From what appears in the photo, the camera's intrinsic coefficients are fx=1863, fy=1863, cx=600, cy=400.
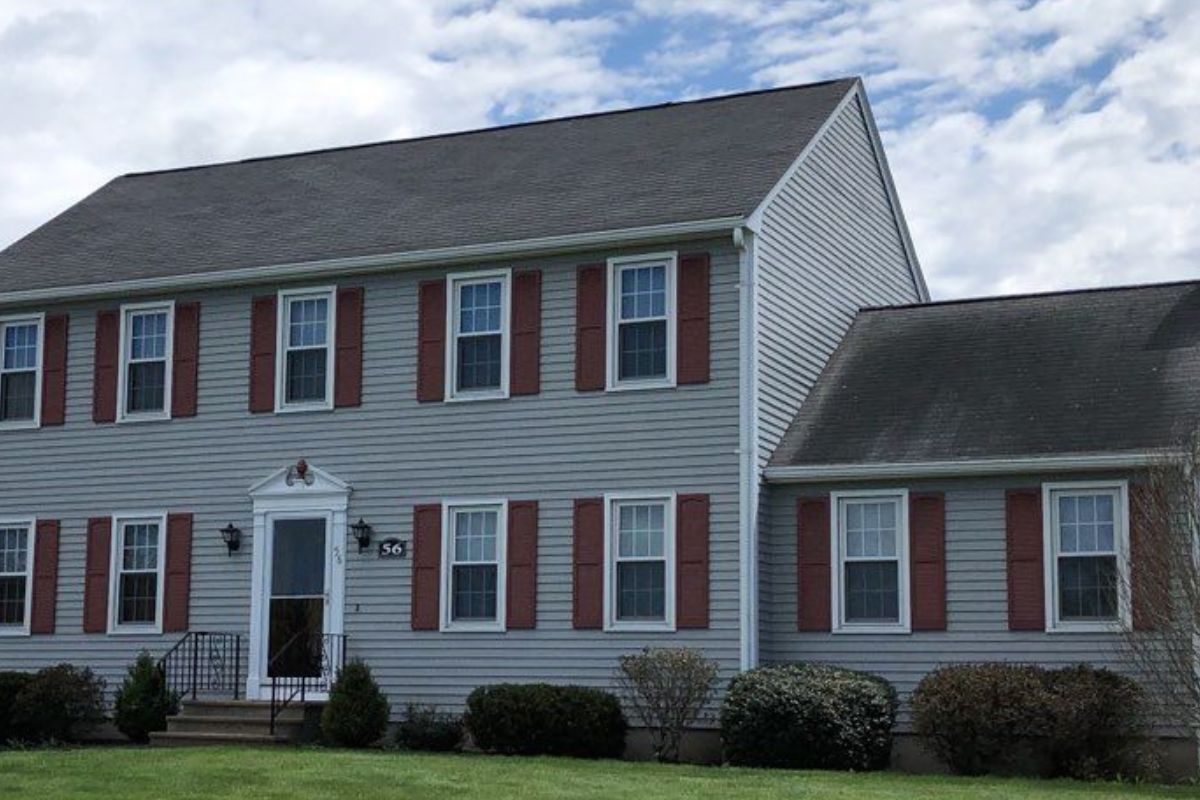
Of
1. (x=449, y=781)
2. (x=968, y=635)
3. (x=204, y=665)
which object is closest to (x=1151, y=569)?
(x=968, y=635)

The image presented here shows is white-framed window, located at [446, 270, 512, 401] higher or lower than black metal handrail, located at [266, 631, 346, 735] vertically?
higher

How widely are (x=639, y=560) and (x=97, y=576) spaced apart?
26.0 ft

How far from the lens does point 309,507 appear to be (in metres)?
24.0

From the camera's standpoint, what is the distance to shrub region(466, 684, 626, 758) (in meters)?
20.8

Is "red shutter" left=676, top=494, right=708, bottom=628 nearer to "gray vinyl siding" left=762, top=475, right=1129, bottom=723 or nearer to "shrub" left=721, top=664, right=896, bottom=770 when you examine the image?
"gray vinyl siding" left=762, top=475, right=1129, bottom=723

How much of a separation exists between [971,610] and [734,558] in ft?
8.94

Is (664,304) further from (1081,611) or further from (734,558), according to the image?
(1081,611)

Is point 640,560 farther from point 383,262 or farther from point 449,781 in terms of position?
point 449,781

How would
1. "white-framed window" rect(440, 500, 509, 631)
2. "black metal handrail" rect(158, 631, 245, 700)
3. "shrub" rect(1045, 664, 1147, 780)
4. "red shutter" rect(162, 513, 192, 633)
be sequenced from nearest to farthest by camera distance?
1. "shrub" rect(1045, 664, 1147, 780)
2. "white-framed window" rect(440, 500, 509, 631)
3. "black metal handrail" rect(158, 631, 245, 700)
4. "red shutter" rect(162, 513, 192, 633)

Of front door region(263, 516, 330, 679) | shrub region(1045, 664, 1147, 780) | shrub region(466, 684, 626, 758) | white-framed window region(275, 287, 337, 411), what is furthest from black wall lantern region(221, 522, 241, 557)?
shrub region(1045, 664, 1147, 780)

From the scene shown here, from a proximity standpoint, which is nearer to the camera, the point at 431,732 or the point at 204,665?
the point at 431,732

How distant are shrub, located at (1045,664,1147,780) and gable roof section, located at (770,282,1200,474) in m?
2.66

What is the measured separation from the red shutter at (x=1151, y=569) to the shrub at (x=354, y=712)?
29.0ft

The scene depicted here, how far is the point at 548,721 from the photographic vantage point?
68.3ft
